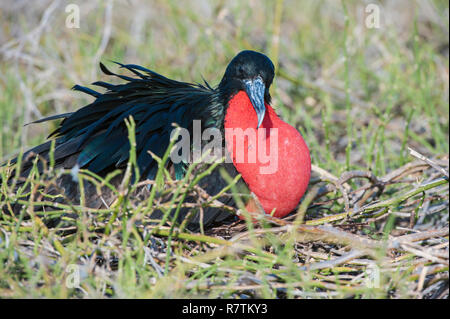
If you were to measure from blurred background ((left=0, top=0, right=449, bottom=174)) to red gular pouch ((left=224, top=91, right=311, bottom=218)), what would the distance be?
26.9 inches

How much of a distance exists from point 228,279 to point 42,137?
1711 mm

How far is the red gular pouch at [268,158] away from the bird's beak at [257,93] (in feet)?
0.19

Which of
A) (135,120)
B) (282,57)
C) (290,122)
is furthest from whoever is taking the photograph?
(282,57)

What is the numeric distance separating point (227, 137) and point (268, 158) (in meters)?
0.14

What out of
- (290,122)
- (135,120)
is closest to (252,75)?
(135,120)

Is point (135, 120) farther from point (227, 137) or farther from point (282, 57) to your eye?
point (282, 57)

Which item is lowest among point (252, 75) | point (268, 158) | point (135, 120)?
point (268, 158)

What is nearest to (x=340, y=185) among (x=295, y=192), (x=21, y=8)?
(x=295, y=192)

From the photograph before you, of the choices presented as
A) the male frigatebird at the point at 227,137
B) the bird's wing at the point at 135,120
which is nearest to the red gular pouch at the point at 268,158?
the male frigatebird at the point at 227,137

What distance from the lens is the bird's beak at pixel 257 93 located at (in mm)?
1536

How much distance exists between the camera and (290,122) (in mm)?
2537

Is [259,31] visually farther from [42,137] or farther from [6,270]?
[6,270]
